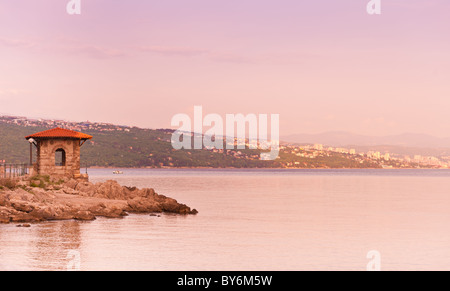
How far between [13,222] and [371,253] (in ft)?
51.7

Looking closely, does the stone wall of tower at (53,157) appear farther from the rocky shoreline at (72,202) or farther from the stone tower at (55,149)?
the rocky shoreline at (72,202)

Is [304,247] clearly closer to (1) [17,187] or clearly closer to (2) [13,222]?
(2) [13,222]

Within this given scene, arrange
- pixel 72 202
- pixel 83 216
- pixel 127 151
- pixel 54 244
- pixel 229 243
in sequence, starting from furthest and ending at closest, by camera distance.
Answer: pixel 127 151 → pixel 72 202 → pixel 83 216 → pixel 229 243 → pixel 54 244

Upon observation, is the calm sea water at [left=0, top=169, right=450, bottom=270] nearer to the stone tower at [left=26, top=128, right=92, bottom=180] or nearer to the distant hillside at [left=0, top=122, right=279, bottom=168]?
the stone tower at [left=26, top=128, right=92, bottom=180]

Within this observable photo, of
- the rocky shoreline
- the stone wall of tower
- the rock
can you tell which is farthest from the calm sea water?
the stone wall of tower

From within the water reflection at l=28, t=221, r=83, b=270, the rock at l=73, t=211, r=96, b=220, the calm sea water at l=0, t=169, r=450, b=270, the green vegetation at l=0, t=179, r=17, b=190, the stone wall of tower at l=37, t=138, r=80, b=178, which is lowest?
the calm sea water at l=0, t=169, r=450, b=270

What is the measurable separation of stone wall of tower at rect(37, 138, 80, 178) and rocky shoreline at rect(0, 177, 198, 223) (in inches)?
77.4

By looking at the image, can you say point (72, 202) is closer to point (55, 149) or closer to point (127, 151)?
point (55, 149)

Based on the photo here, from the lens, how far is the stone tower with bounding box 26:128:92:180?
40.1 metres

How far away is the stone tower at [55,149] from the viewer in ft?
132

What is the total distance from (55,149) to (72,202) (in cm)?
905

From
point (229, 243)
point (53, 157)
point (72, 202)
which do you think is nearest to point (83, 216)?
point (72, 202)

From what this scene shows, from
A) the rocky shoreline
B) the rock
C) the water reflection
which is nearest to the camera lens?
the water reflection

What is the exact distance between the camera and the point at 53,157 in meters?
40.4
